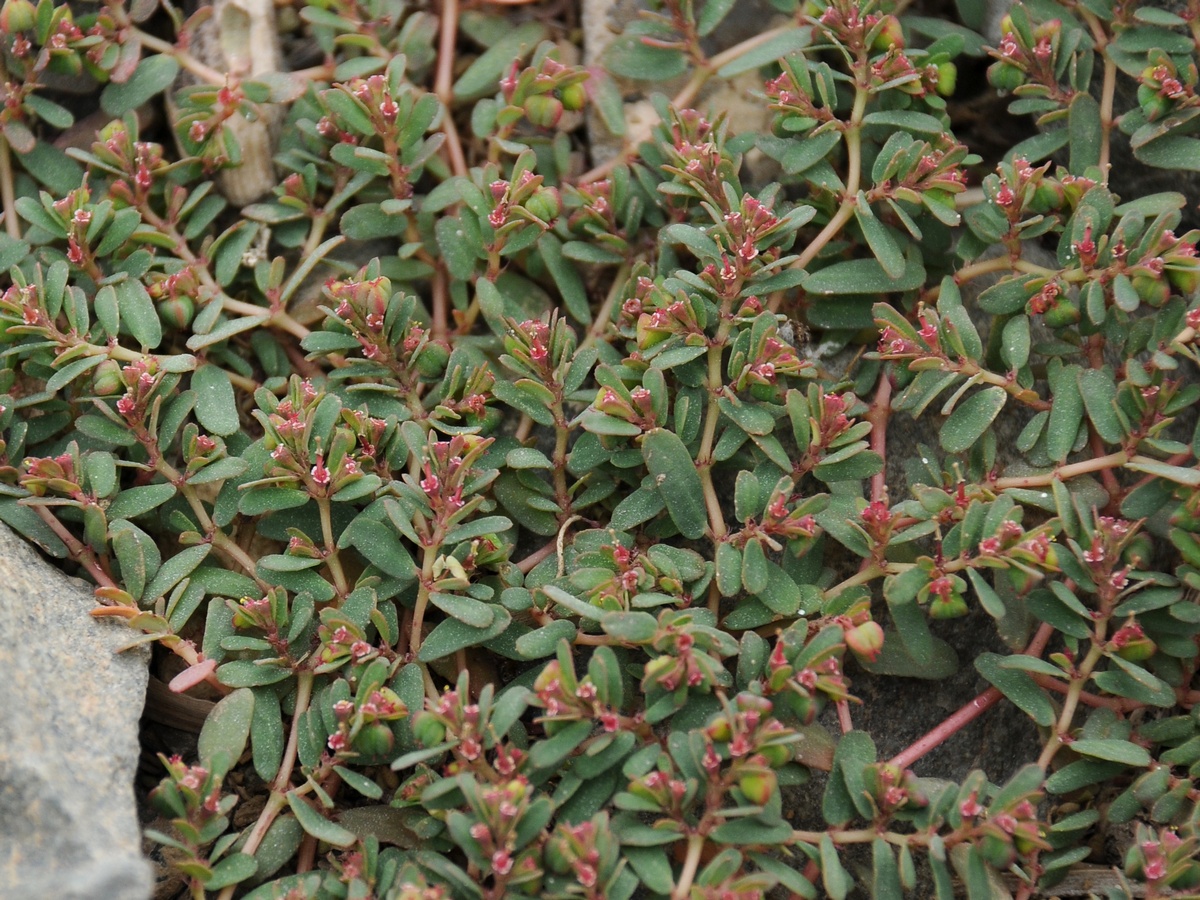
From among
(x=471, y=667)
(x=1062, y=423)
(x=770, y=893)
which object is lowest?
(x=770, y=893)

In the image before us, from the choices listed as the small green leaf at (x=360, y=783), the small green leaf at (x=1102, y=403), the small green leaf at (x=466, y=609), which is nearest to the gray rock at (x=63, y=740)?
the small green leaf at (x=360, y=783)

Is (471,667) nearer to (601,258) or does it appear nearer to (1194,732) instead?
(601,258)

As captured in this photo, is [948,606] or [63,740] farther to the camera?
[948,606]

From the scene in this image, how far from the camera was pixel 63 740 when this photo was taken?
233 centimetres

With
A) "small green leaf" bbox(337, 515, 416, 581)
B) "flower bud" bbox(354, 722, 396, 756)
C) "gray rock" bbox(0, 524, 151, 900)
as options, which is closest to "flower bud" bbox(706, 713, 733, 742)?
"flower bud" bbox(354, 722, 396, 756)

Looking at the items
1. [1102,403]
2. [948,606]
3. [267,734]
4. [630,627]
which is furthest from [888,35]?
[267,734]

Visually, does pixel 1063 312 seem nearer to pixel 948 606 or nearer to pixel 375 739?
pixel 948 606

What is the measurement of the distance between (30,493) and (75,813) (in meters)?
0.88

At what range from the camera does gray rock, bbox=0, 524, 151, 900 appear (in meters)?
2.06

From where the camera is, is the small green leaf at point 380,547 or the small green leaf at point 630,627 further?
the small green leaf at point 380,547

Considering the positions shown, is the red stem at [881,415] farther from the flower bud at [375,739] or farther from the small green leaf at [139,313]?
the small green leaf at [139,313]

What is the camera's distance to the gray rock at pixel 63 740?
2.06m

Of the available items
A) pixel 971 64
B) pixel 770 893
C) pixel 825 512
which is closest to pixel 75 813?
pixel 770 893

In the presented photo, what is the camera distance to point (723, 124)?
298cm
